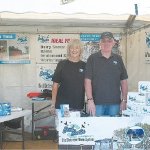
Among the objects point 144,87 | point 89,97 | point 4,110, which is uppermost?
point 144,87

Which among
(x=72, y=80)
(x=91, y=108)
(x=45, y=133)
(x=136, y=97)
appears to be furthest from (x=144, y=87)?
(x=45, y=133)

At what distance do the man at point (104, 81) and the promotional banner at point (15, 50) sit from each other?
110 inches

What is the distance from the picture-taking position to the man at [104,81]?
4.01m

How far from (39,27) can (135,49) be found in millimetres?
1632

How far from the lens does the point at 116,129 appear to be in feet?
11.4

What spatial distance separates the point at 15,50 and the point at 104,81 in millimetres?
3001

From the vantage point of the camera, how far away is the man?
13.2ft

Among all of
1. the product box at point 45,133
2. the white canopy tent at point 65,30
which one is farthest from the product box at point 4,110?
the product box at point 45,133

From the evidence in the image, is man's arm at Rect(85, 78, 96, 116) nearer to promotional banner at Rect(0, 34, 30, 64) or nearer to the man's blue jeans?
the man's blue jeans

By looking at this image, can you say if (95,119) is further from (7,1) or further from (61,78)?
(7,1)

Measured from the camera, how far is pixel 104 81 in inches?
158

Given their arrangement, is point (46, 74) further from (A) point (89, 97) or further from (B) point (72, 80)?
(A) point (89, 97)

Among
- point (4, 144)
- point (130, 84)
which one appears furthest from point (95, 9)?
point (4, 144)

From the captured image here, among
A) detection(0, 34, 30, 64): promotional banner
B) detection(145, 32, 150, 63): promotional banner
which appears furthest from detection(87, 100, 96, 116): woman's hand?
detection(0, 34, 30, 64): promotional banner
